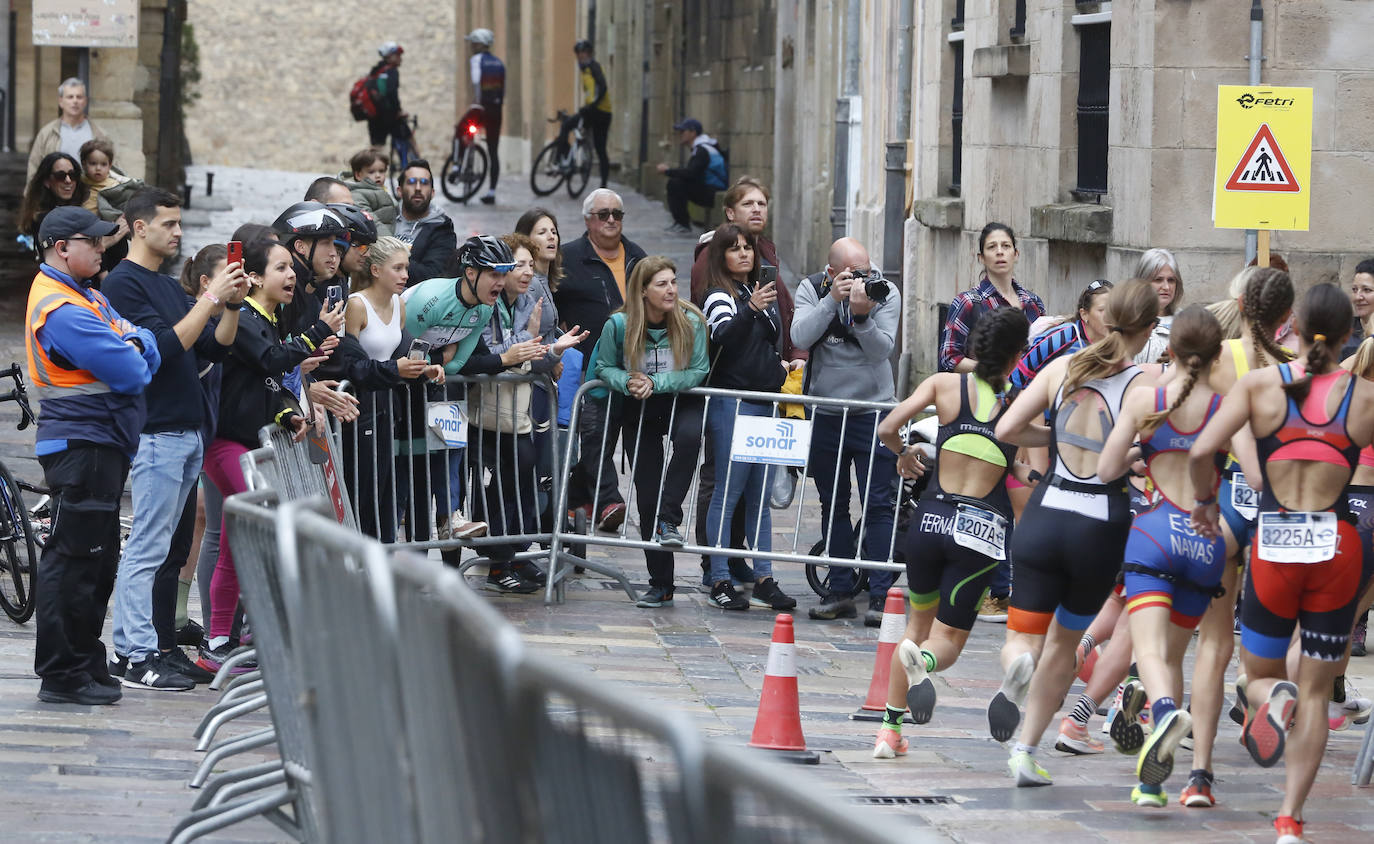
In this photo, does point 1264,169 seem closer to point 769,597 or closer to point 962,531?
point 769,597

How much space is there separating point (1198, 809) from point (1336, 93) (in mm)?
6369

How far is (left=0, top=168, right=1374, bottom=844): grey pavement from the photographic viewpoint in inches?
241

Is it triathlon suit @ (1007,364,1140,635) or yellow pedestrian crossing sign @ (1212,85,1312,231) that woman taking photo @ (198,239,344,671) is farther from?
yellow pedestrian crossing sign @ (1212,85,1312,231)

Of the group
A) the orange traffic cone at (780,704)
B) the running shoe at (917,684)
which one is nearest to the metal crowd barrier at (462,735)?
the orange traffic cone at (780,704)

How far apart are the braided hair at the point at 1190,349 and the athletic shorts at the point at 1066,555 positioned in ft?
1.03

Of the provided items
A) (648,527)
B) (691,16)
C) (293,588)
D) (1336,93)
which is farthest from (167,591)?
(691,16)

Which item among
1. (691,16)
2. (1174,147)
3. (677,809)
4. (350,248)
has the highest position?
(691,16)

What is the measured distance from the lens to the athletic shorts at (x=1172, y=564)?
6.56 meters

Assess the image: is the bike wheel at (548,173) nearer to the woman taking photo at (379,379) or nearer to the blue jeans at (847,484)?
the blue jeans at (847,484)

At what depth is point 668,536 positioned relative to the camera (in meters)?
10.1

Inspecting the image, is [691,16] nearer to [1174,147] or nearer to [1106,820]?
[1174,147]

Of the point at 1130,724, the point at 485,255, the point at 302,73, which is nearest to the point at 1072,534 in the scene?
the point at 1130,724

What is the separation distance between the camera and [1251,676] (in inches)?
260

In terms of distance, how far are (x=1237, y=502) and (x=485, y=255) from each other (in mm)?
3890
